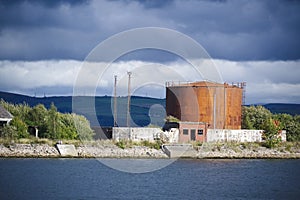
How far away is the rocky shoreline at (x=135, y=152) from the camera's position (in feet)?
159

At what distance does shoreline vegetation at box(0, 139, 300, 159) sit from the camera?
48594mm

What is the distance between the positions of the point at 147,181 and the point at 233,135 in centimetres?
2036

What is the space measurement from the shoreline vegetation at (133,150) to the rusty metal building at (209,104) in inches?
124

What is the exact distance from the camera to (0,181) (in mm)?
33469

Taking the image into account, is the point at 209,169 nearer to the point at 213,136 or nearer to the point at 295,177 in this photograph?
the point at 295,177

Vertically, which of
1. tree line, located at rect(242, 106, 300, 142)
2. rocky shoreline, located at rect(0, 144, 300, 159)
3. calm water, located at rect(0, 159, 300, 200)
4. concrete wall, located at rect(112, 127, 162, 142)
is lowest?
calm water, located at rect(0, 159, 300, 200)

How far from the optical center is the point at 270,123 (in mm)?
57656

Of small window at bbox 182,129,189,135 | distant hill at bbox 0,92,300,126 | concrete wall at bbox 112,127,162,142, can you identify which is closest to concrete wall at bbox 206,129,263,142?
small window at bbox 182,129,189,135

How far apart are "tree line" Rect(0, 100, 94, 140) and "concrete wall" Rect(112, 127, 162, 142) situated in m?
2.92

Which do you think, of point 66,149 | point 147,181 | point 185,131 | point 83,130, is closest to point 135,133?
point 185,131

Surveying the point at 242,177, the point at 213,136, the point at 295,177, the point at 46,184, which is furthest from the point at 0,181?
the point at 213,136

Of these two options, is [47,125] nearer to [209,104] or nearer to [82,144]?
[82,144]

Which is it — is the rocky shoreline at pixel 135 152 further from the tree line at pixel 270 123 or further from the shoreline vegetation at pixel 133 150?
the tree line at pixel 270 123

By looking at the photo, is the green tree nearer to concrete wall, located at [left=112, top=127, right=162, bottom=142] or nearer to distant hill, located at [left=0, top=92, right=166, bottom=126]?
concrete wall, located at [left=112, top=127, right=162, bottom=142]
